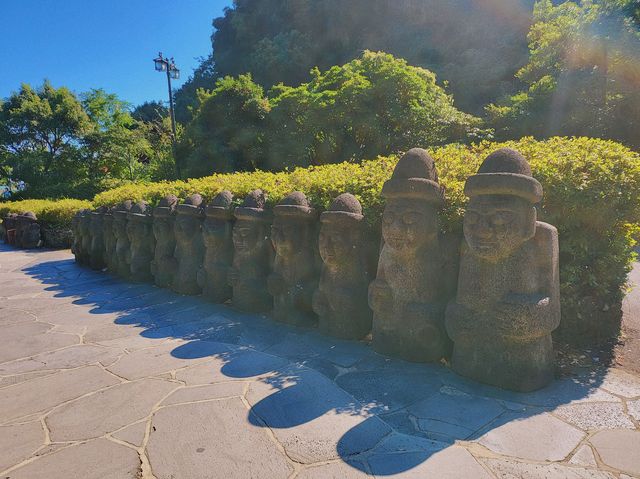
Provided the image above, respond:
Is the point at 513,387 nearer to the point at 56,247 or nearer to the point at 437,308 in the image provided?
the point at 437,308

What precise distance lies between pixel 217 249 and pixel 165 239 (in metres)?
1.27

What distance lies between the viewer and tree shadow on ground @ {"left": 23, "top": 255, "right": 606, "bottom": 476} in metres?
2.16

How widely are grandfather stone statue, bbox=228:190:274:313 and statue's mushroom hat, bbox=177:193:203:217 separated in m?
0.88

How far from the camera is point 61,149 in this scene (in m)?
21.1

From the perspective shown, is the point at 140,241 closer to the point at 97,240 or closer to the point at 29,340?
the point at 97,240

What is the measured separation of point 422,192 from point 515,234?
0.70m

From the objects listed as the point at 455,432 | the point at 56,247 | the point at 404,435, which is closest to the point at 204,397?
the point at 404,435

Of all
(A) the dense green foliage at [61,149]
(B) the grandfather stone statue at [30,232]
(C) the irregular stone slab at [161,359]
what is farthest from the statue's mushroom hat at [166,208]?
(A) the dense green foliage at [61,149]

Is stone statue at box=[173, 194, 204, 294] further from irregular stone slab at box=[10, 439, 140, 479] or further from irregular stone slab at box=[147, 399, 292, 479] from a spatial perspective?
irregular stone slab at box=[10, 439, 140, 479]

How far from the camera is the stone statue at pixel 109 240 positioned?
724 cm

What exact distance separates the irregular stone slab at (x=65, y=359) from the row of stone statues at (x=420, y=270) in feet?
4.78

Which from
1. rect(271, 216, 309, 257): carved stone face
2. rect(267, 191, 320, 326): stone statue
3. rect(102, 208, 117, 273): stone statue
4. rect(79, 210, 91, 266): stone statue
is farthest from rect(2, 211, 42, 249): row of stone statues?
rect(271, 216, 309, 257): carved stone face

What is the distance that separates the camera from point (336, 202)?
3.57 m

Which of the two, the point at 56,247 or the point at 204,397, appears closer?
the point at 204,397
